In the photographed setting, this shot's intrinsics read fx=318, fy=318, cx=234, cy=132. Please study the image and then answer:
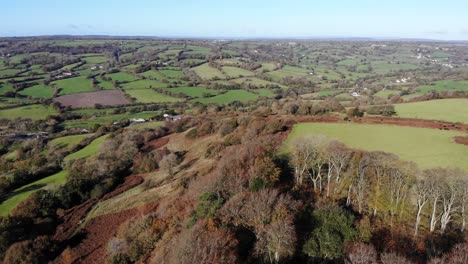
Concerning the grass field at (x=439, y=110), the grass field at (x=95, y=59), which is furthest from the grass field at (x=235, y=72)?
the grass field at (x=439, y=110)

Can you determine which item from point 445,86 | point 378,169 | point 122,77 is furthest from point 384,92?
point 122,77

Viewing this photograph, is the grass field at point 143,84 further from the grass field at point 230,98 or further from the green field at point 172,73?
the grass field at point 230,98

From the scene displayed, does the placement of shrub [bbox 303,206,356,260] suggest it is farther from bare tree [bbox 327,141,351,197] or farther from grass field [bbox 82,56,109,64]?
grass field [bbox 82,56,109,64]

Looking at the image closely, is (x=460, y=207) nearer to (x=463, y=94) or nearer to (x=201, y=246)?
(x=201, y=246)

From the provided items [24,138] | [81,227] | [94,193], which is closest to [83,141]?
[24,138]

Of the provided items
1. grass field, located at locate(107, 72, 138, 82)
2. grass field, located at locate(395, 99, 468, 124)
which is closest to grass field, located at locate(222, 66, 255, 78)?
grass field, located at locate(107, 72, 138, 82)
